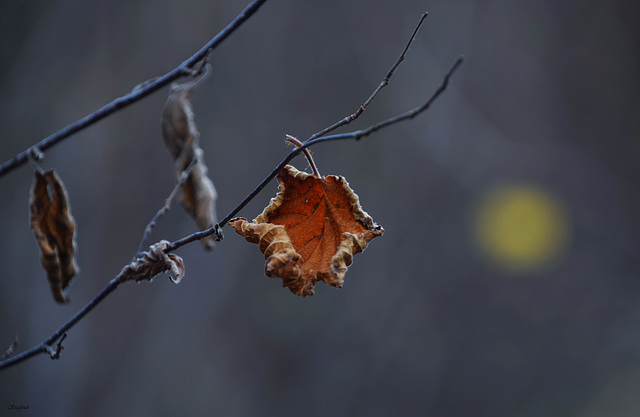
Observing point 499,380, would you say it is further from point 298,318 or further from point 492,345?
point 298,318

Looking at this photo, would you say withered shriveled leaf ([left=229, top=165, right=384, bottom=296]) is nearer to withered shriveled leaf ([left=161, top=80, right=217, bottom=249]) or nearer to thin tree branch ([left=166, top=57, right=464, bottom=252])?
thin tree branch ([left=166, top=57, right=464, bottom=252])

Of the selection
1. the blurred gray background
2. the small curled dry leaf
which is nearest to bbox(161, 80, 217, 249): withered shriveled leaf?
the small curled dry leaf

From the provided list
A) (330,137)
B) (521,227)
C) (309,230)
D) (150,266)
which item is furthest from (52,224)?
(521,227)

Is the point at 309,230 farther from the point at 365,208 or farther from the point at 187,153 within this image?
the point at 365,208

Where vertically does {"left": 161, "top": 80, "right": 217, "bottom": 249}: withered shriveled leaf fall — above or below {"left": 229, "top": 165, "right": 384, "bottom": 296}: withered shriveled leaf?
above

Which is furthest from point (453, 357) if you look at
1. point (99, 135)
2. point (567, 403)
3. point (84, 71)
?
point (84, 71)

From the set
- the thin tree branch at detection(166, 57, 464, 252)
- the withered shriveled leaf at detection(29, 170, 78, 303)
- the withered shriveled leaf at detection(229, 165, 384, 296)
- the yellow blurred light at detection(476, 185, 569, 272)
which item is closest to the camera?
the thin tree branch at detection(166, 57, 464, 252)

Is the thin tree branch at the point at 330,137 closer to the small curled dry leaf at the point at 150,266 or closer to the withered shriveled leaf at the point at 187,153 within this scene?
the small curled dry leaf at the point at 150,266
